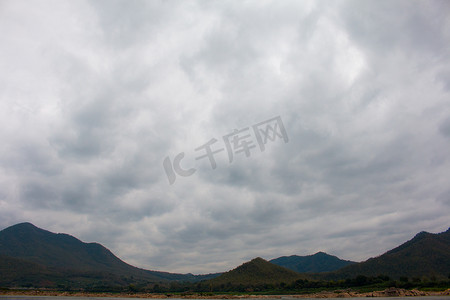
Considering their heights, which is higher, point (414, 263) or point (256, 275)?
point (256, 275)

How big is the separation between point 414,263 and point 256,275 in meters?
64.3

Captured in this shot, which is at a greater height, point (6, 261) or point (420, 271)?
point (6, 261)

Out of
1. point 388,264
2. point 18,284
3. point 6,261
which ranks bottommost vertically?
point 388,264

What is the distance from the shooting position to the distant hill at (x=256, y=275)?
137 m

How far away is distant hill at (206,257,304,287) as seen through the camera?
137375 millimetres

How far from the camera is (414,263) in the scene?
120 meters

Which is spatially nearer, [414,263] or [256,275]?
[414,263]

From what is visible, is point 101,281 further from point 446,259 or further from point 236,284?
point 446,259

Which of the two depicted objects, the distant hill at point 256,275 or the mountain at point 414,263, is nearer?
the mountain at point 414,263

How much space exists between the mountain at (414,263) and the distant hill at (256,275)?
20.7m

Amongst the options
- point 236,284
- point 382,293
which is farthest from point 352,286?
point 236,284

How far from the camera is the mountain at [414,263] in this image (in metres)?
112

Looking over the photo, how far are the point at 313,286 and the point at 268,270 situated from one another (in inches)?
1980

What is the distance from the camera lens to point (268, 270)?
152 meters
